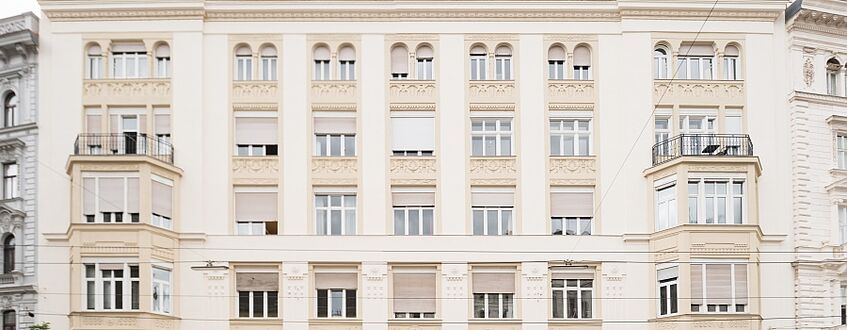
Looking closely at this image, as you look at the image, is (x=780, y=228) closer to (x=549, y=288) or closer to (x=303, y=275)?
(x=549, y=288)

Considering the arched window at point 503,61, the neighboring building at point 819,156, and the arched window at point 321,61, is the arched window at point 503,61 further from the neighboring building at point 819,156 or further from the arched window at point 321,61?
the neighboring building at point 819,156

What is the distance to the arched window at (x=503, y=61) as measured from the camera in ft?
150

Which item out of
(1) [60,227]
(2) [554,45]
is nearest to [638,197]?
(2) [554,45]

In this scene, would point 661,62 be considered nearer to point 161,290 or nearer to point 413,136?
point 413,136

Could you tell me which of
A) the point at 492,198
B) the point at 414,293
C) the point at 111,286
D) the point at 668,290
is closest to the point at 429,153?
the point at 492,198

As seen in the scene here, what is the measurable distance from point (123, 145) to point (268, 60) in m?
5.81

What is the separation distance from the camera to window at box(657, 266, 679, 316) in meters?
43.3

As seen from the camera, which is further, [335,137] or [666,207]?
[335,137]

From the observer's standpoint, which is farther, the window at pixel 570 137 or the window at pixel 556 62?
the window at pixel 556 62

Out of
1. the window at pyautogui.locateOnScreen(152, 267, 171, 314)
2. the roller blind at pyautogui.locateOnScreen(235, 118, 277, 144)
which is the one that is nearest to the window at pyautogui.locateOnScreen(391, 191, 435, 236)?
the roller blind at pyautogui.locateOnScreen(235, 118, 277, 144)

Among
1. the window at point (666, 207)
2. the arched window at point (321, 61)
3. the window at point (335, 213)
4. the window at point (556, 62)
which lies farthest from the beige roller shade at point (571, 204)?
the arched window at point (321, 61)

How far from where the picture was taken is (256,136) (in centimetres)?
4519

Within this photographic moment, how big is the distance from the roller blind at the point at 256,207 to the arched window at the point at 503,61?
9.04 metres

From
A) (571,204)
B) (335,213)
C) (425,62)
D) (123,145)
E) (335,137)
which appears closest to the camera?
(123,145)
